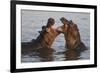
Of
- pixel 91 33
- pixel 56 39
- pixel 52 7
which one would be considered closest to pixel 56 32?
pixel 56 39

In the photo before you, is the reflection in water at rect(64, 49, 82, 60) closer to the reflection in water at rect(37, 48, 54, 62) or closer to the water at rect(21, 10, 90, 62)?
the water at rect(21, 10, 90, 62)

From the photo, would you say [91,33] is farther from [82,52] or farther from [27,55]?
[27,55]

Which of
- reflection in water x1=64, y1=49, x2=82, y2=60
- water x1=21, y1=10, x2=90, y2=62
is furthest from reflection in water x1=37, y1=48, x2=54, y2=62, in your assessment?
reflection in water x1=64, y1=49, x2=82, y2=60

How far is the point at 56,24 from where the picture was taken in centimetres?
199

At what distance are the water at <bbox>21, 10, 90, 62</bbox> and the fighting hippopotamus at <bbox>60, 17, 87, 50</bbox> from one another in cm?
4

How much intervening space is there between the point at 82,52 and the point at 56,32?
0.35 meters

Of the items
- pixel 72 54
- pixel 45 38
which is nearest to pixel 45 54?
pixel 45 38

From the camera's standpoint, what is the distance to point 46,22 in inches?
77.1

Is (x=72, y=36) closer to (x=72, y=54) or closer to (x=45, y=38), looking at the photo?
(x=72, y=54)

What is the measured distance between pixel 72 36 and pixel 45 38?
28cm

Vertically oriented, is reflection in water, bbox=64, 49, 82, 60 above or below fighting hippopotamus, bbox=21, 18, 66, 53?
below

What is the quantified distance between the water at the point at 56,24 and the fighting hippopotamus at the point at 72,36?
1.4 inches

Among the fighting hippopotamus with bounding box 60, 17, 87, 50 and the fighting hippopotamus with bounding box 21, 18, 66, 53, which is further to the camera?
the fighting hippopotamus with bounding box 60, 17, 87, 50

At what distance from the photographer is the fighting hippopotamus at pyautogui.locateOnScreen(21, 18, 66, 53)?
189 cm
